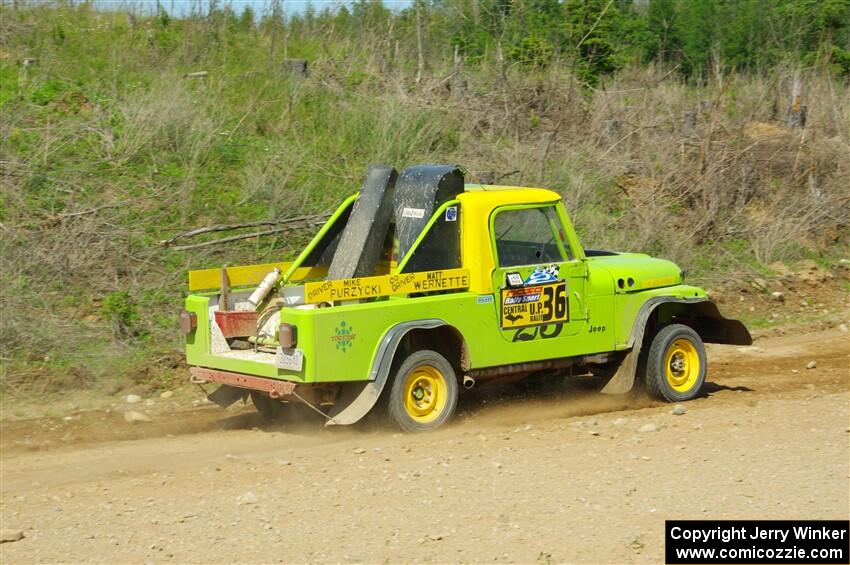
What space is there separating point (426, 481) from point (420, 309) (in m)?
1.79

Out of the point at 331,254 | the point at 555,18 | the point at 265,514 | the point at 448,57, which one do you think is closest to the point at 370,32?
the point at 448,57

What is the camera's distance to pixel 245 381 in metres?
8.92

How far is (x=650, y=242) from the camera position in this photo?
644 inches

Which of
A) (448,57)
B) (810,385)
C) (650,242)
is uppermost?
(448,57)

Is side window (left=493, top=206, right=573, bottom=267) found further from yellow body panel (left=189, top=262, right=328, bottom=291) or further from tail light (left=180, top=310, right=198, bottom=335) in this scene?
tail light (left=180, top=310, right=198, bottom=335)

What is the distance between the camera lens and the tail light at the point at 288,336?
8.45m

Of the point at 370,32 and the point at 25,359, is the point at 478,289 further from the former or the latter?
the point at 370,32

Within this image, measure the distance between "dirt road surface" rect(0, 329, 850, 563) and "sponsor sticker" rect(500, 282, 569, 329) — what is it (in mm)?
856

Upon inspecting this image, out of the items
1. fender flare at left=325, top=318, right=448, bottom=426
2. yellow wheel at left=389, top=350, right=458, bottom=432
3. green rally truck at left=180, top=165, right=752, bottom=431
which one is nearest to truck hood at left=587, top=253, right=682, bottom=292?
green rally truck at left=180, top=165, right=752, bottom=431

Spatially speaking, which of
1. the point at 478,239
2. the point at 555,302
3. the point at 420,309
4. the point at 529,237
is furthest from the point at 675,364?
the point at 420,309

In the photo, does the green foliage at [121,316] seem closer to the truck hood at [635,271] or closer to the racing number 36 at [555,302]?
the racing number 36 at [555,302]

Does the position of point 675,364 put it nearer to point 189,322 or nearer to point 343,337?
point 343,337

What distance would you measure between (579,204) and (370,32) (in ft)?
16.3

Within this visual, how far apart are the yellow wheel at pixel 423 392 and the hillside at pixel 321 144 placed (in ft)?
10.2
